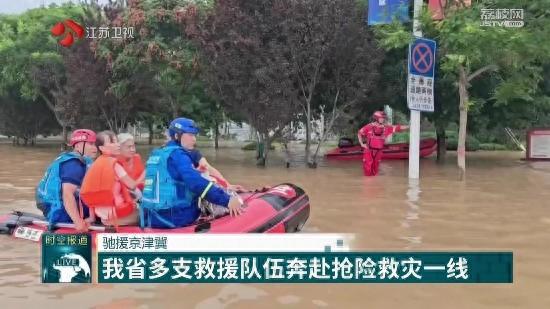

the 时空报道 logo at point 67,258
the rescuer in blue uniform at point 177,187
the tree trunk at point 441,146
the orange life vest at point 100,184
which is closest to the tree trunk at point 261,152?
the tree trunk at point 441,146

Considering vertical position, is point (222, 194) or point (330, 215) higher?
point (222, 194)

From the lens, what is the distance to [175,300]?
4574 millimetres

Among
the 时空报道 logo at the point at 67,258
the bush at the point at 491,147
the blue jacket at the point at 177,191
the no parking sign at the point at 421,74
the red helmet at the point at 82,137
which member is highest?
the no parking sign at the point at 421,74

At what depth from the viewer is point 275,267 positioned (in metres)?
4.34

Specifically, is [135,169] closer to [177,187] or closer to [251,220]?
[177,187]

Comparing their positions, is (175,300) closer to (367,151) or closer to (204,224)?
(204,224)

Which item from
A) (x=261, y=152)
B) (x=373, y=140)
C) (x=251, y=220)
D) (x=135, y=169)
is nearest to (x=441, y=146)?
(x=261, y=152)

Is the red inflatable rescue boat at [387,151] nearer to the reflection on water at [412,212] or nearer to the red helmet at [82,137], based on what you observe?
the reflection on water at [412,212]

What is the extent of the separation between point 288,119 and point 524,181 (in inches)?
291

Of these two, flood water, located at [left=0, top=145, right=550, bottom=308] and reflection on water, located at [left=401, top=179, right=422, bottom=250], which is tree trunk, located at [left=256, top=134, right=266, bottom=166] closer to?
flood water, located at [left=0, top=145, right=550, bottom=308]

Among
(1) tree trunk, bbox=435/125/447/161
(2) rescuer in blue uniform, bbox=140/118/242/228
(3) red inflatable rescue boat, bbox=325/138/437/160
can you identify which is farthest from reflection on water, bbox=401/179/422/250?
(3) red inflatable rescue boat, bbox=325/138/437/160

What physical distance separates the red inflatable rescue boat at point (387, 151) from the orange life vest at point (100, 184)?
17.8m

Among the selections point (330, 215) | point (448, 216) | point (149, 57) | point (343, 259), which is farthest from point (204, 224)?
point (149, 57)

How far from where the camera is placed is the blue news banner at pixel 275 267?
4.33 meters
